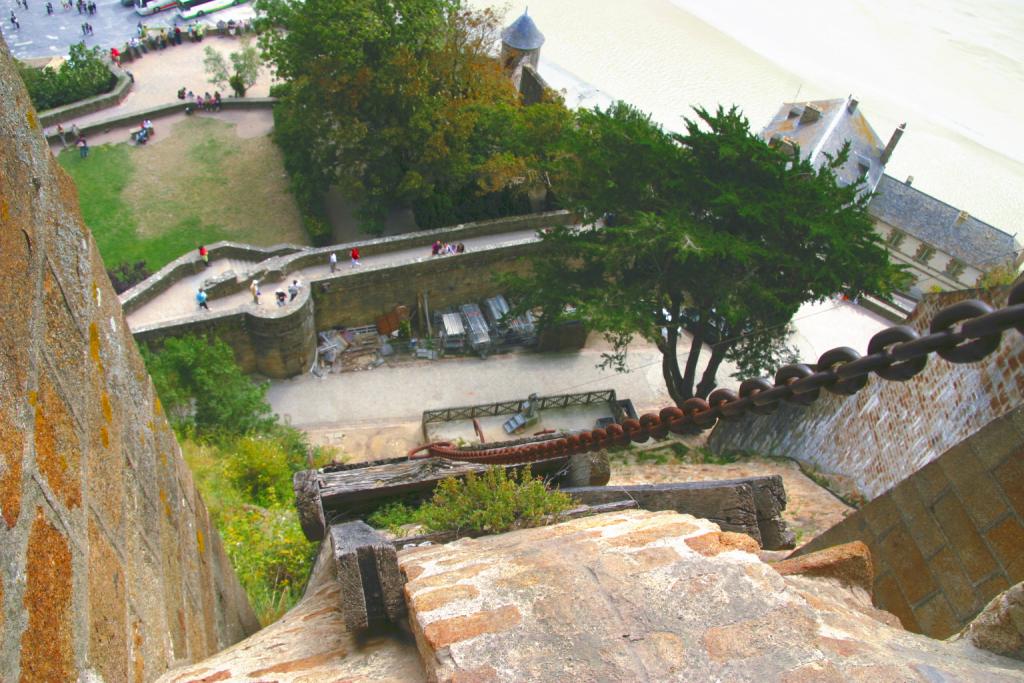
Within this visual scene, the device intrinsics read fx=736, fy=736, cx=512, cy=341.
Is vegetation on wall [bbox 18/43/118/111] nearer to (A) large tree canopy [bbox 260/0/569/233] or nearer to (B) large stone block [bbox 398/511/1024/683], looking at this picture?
(A) large tree canopy [bbox 260/0/569/233]

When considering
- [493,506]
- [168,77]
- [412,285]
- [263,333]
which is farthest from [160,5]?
[493,506]

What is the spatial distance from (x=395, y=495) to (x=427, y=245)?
15644 mm

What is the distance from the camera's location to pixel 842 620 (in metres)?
2.38

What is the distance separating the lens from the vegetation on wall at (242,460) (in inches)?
301

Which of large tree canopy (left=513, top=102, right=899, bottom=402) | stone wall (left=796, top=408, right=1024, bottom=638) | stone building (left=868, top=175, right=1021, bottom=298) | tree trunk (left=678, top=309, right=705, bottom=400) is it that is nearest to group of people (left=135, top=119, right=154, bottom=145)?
large tree canopy (left=513, top=102, right=899, bottom=402)

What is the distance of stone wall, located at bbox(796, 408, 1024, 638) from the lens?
3262 millimetres

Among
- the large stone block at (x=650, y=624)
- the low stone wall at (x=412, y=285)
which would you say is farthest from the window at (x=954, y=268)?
the large stone block at (x=650, y=624)

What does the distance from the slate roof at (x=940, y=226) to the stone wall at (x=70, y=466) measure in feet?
91.0

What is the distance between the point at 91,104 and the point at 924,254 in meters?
30.7

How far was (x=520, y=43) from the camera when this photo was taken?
89.6 feet

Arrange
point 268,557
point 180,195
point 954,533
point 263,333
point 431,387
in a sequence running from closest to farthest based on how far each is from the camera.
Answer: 1. point 954,533
2. point 268,557
3. point 263,333
4. point 431,387
5. point 180,195

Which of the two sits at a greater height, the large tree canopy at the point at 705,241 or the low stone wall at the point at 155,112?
the large tree canopy at the point at 705,241

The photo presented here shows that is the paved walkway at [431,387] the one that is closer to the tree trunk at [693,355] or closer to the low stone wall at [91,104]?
the tree trunk at [693,355]

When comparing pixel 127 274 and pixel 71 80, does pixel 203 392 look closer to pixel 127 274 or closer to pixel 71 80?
pixel 127 274
